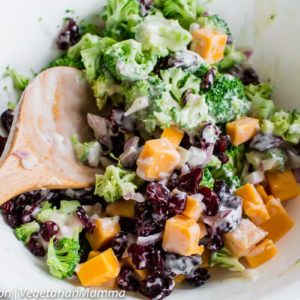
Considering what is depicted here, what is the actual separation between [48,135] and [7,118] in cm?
24

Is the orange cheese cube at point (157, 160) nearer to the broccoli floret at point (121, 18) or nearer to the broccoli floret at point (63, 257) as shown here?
the broccoli floret at point (63, 257)

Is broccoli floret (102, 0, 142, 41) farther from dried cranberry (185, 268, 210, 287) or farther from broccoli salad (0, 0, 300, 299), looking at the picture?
dried cranberry (185, 268, 210, 287)

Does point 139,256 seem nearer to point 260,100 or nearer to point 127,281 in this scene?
point 127,281

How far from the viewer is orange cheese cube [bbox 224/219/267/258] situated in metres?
2.28

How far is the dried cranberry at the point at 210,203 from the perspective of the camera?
2238 millimetres

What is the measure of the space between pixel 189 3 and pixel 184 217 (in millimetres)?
1085

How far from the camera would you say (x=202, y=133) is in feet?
7.85

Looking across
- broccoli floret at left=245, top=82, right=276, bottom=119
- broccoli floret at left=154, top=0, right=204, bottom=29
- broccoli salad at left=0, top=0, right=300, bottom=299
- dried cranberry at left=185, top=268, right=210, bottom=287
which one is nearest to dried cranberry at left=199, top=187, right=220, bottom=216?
broccoli salad at left=0, top=0, right=300, bottom=299

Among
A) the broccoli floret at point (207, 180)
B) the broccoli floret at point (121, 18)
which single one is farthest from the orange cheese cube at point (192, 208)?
the broccoli floret at point (121, 18)

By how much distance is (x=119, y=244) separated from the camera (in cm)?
226

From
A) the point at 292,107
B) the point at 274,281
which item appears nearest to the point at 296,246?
the point at 274,281

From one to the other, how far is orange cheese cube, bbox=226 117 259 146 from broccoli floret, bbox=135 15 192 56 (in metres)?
0.40

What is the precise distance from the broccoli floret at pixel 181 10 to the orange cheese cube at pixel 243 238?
1.01m

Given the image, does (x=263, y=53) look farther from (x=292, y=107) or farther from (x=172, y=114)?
(x=172, y=114)
